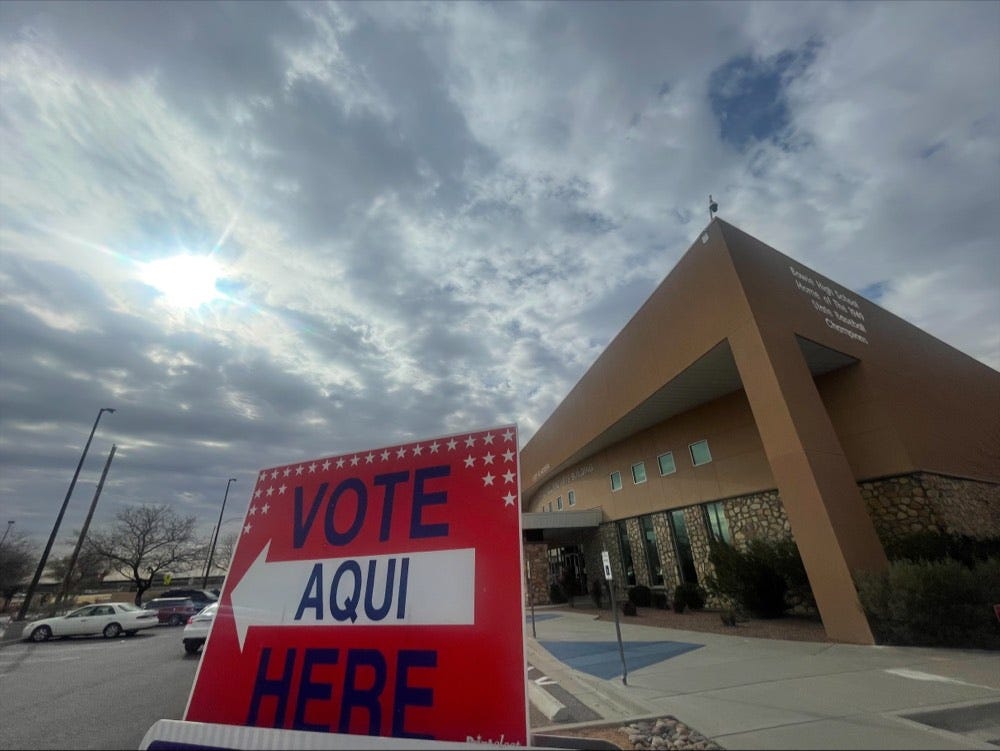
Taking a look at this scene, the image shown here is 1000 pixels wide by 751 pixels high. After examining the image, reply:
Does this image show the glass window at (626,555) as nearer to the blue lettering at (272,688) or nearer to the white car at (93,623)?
the blue lettering at (272,688)

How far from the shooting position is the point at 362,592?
2.48m

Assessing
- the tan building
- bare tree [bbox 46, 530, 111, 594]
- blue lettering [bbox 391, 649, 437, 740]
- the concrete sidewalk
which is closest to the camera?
blue lettering [bbox 391, 649, 437, 740]

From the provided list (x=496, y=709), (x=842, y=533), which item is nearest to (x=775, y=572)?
(x=842, y=533)

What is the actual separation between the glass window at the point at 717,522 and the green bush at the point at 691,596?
189cm

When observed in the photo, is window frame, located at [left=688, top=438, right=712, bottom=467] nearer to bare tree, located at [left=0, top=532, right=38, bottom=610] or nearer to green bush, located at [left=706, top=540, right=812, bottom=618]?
green bush, located at [left=706, top=540, right=812, bottom=618]

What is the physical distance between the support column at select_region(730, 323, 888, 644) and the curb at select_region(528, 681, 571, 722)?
19.9 ft

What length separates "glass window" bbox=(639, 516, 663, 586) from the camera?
57.0 ft

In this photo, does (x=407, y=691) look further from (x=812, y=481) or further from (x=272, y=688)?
(x=812, y=481)

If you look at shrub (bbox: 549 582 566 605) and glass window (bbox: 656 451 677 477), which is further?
shrub (bbox: 549 582 566 605)

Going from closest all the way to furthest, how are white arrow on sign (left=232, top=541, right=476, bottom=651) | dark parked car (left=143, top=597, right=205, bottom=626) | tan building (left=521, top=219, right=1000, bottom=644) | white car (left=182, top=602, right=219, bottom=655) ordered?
1. white arrow on sign (left=232, top=541, right=476, bottom=651)
2. tan building (left=521, top=219, right=1000, bottom=644)
3. white car (left=182, top=602, right=219, bottom=655)
4. dark parked car (left=143, top=597, right=205, bottom=626)

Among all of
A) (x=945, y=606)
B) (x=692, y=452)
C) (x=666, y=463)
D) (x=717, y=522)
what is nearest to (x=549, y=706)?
(x=945, y=606)

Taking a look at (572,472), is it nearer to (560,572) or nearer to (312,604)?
(560,572)

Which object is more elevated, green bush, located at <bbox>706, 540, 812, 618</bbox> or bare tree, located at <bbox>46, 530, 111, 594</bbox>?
bare tree, located at <bbox>46, 530, 111, 594</bbox>

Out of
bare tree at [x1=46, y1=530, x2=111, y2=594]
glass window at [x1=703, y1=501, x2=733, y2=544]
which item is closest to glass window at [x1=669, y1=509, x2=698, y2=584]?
glass window at [x1=703, y1=501, x2=733, y2=544]
